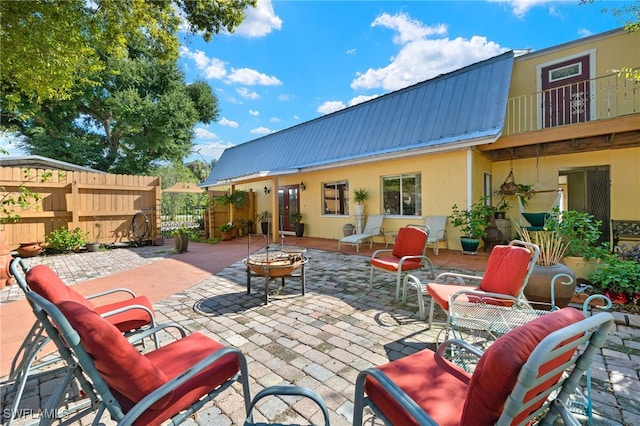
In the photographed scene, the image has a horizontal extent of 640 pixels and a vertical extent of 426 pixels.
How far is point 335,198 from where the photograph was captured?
35.9ft

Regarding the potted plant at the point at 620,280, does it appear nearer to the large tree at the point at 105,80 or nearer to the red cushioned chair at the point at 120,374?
the red cushioned chair at the point at 120,374

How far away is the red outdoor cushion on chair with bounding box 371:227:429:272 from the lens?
4102 millimetres

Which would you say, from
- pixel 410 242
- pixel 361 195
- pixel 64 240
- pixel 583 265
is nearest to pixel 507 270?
pixel 410 242

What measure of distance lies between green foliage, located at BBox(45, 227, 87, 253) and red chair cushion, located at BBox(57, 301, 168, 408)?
355 inches

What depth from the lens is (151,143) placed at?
16672 mm

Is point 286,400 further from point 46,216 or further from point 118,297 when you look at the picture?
point 46,216

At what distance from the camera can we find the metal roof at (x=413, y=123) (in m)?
7.39

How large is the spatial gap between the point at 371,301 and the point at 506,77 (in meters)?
7.53

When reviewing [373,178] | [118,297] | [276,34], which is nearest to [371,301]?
[118,297]

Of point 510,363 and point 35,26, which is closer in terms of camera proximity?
point 510,363

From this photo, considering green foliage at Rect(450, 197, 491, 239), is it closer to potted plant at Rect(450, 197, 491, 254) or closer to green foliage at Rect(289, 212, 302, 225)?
potted plant at Rect(450, 197, 491, 254)

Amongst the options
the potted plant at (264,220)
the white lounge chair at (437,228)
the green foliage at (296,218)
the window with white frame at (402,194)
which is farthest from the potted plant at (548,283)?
the potted plant at (264,220)

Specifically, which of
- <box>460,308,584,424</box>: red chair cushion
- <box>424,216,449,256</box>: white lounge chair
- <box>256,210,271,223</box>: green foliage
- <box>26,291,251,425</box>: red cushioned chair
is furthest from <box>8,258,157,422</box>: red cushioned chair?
<box>256,210,271,223</box>: green foliage

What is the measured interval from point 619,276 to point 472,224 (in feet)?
11.0
